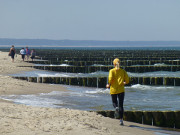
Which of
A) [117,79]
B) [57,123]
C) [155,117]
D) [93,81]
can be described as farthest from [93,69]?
[57,123]

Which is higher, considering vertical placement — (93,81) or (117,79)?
(117,79)

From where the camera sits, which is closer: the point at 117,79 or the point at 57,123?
the point at 57,123

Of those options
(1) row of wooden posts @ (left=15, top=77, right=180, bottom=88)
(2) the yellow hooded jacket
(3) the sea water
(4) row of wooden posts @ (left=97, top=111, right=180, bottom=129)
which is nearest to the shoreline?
(4) row of wooden posts @ (left=97, top=111, right=180, bottom=129)

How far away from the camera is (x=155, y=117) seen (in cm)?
1258

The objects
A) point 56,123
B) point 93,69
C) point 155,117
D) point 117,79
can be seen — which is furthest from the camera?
point 93,69

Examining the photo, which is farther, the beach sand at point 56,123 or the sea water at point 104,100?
the sea water at point 104,100

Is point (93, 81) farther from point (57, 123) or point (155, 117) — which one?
point (57, 123)

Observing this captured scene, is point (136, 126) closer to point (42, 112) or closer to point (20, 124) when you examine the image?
point (42, 112)

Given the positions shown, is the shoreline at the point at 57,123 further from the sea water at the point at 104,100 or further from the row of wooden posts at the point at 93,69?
the row of wooden posts at the point at 93,69

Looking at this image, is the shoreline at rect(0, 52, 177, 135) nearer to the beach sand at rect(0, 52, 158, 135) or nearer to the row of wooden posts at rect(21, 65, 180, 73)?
the beach sand at rect(0, 52, 158, 135)

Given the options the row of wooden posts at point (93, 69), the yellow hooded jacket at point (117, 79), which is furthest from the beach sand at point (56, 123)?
the row of wooden posts at point (93, 69)

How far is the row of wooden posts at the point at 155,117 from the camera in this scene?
12516 millimetres

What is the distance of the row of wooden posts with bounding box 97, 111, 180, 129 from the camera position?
41.1ft

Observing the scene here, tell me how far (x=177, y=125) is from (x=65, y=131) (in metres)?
4.50
